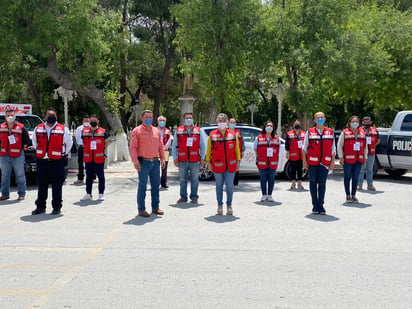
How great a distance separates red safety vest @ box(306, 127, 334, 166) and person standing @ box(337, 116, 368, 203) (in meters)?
1.34

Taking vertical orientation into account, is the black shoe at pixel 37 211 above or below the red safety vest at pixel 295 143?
below

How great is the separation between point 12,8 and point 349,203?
40.4 feet

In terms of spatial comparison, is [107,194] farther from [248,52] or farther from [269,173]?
[248,52]

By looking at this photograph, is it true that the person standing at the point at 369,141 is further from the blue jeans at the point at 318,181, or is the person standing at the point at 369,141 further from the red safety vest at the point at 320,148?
the blue jeans at the point at 318,181

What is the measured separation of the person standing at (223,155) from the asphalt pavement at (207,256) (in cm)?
62

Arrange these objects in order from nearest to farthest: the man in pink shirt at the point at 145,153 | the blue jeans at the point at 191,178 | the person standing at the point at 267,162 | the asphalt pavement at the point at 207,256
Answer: the asphalt pavement at the point at 207,256, the man in pink shirt at the point at 145,153, the blue jeans at the point at 191,178, the person standing at the point at 267,162

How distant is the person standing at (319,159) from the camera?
8758 millimetres

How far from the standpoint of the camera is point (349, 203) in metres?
10.2

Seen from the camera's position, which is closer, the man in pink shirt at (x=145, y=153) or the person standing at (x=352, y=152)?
the man in pink shirt at (x=145, y=153)

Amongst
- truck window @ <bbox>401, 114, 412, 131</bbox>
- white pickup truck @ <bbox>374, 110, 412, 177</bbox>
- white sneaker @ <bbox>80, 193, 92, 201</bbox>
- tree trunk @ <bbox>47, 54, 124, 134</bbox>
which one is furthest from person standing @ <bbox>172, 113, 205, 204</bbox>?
tree trunk @ <bbox>47, 54, 124, 134</bbox>

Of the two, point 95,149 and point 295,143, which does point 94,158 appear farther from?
point 295,143

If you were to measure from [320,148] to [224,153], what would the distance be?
5.73ft

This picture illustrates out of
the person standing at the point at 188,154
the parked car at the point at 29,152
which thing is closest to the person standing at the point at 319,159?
the person standing at the point at 188,154

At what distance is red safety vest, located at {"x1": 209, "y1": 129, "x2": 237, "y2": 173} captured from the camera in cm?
873
